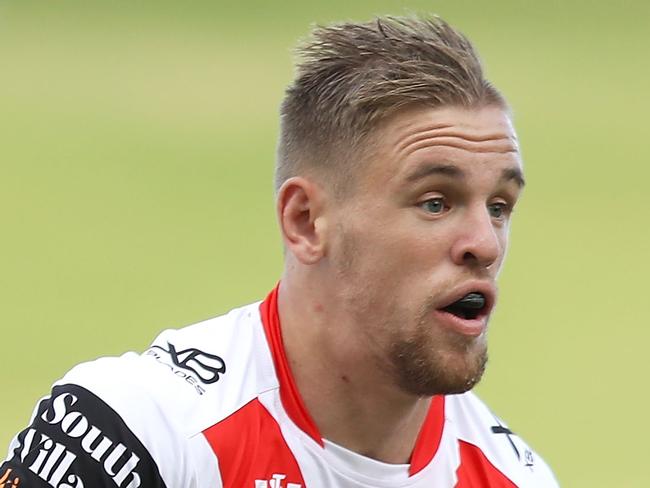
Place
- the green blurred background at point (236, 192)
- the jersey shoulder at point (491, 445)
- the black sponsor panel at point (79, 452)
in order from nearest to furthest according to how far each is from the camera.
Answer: the black sponsor panel at point (79, 452), the jersey shoulder at point (491, 445), the green blurred background at point (236, 192)

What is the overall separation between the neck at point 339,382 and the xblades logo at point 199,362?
161 millimetres

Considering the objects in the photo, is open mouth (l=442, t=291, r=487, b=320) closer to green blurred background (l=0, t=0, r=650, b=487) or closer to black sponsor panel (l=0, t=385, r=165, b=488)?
black sponsor panel (l=0, t=385, r=165, b=488)

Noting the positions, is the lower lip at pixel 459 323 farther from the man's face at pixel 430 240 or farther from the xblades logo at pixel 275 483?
the xblades logo at pixel 275 483

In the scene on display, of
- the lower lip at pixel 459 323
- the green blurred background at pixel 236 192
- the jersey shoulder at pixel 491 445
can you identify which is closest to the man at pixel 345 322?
the lower lip at pixel 459 323

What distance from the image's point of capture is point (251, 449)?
9.59ft

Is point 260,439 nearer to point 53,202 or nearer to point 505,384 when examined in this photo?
point 505,384

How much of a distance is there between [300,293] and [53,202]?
21.0 ft

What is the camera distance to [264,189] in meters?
9.75

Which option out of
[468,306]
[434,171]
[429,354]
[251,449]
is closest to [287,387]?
[251,449]

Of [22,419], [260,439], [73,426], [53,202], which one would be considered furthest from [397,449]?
[53,202]

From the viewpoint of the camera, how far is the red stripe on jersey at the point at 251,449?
2.85m

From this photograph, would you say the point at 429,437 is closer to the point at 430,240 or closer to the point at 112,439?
the point at 430,240

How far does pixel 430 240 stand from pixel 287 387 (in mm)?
472

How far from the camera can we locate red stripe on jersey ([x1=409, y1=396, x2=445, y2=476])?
3.18 m
